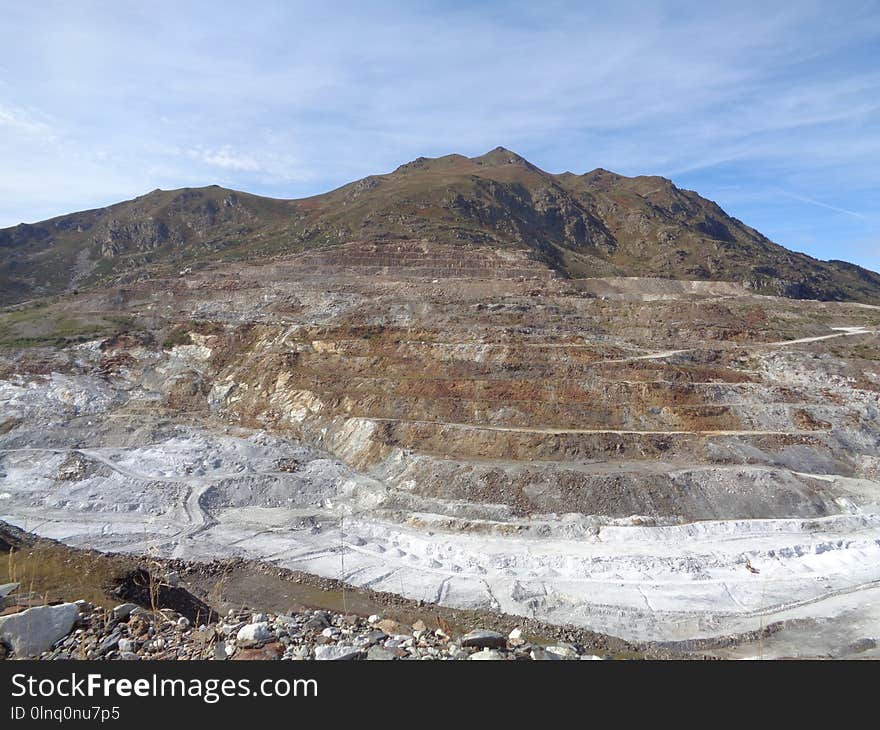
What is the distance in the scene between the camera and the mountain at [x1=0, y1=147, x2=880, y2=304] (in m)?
93.6

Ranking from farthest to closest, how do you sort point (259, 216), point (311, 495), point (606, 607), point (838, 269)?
point (838, 269) < point (259, 216) < point (311, 495) < point (606, 607)

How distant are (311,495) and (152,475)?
12.1 meters

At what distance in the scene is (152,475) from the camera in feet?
120

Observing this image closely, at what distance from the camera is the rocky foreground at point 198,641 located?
11125 mm

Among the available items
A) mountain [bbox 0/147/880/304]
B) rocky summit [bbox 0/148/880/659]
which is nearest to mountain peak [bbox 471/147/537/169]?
mountain [bbox 0/147/880/304]

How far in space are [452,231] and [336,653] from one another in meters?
81.2

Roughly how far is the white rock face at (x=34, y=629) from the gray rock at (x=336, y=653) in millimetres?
5767

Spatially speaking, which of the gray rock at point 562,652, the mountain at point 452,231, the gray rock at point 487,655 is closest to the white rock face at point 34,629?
the gray rock at point 487,655

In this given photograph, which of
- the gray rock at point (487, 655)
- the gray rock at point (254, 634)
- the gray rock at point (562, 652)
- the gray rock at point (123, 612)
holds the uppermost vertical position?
the gray rock at point (123, 612)

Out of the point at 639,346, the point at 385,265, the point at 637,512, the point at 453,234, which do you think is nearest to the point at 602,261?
the point at 453,234

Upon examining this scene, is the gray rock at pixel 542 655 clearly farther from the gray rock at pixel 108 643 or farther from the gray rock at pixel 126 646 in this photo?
the gray rock at pixel 108 643

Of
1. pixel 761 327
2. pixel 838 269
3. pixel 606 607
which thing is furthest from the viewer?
pixel 838 269

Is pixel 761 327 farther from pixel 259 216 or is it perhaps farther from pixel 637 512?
pixel 259 216

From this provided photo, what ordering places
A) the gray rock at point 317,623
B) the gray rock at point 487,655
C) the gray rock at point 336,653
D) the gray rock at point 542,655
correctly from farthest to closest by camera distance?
the gray rock at point 317,623, the gray rock at point 542,655, the gray rock at point 487,655, the gray rock at point 336,653
